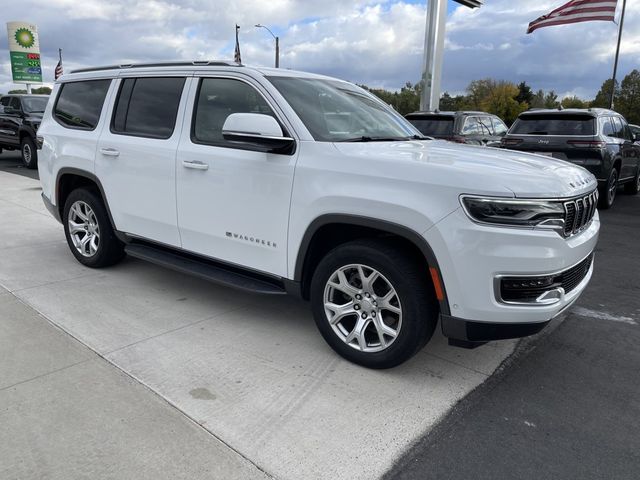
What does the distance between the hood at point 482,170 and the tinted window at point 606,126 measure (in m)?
6.95

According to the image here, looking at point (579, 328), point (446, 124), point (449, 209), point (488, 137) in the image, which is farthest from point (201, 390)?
point (488, 137)

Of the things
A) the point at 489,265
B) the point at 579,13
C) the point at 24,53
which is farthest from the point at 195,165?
the point at 24,53

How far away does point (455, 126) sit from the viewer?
10609mm

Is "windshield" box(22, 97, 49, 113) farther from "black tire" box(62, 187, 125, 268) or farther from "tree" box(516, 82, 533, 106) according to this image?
"tree" box(516, 82, 533, 106)

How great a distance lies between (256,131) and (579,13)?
15519 millimetres

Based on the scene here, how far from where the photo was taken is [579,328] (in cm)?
416

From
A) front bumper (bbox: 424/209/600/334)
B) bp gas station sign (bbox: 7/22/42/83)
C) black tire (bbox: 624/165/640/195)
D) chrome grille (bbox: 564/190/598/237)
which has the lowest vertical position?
black tire (bbox: 624/165/640/195)

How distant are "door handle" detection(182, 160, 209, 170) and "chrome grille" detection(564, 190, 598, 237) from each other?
8.03 ft

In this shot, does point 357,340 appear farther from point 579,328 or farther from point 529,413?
point 579,328

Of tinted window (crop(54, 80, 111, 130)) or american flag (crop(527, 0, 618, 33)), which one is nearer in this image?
tinted window (crop(54, 80, 111, 130))

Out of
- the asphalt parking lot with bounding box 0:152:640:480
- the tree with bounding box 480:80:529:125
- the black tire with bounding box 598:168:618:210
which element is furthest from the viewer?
the tree with bounding box 480:80:529:125

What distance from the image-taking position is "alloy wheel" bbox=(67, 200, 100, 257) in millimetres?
Result: 5160

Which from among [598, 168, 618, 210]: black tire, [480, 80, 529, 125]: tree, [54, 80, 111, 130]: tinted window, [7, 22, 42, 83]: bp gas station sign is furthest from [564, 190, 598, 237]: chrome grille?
[480, 80, 529, 125]: tree

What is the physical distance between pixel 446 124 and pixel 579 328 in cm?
732
